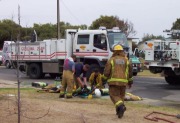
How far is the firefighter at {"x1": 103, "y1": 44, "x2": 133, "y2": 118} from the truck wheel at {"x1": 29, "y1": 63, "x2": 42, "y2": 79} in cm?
1378

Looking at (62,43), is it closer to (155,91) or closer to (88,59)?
(88,59)

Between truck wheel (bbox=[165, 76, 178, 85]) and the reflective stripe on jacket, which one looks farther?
truck wheel (bbox=[165, 76, 178, 85])

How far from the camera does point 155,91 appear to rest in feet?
52.7

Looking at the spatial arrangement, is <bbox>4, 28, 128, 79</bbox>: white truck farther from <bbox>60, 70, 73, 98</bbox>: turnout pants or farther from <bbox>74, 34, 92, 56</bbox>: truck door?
<bbox>60, 70, 73, 98</bbox>: turnout pants

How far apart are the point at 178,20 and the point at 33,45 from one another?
4314 centimetres

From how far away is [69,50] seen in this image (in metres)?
20.3

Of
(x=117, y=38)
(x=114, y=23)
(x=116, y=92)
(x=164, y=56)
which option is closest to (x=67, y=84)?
(x=116, y=92)

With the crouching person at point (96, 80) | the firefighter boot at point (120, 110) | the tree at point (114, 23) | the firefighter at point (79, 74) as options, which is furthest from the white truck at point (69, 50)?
the tree at point (114, 23)

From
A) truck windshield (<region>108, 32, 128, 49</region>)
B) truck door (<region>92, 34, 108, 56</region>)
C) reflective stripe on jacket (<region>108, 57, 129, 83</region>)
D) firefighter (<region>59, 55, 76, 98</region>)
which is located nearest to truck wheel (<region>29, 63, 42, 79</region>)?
truck door (<region>92, 34, 108, 56</region>)

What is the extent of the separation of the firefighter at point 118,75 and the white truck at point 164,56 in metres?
7.82

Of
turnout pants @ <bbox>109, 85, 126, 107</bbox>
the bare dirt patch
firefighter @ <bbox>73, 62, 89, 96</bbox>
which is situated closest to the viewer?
the bare dirt patch

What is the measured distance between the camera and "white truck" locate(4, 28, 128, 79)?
63.1 ft

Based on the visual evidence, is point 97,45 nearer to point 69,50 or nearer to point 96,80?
point 69,50

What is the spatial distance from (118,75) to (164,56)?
8421mm
